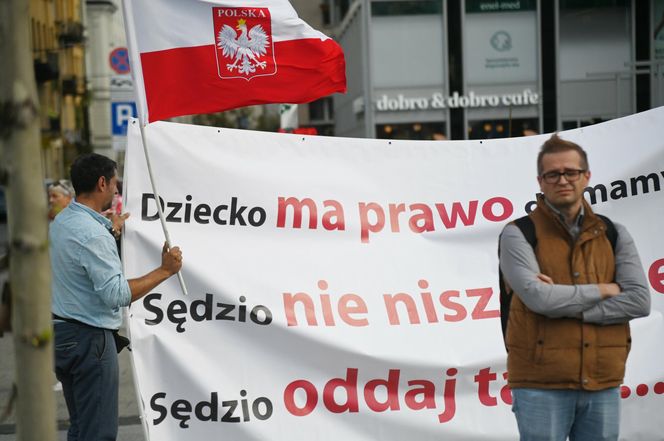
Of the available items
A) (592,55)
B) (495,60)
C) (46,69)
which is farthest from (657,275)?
(46,69)

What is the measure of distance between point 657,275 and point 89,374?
301 cm

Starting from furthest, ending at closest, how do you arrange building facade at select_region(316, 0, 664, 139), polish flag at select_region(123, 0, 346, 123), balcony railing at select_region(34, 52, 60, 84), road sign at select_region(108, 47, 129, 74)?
balcony railing at select_region(34, 52, 60, 84)
building facade at select_region(316, 0, 664, 139)
road sign at select_region(108, 47, 129, 74)
polish flag at select_region(123, 0, 346, 123)

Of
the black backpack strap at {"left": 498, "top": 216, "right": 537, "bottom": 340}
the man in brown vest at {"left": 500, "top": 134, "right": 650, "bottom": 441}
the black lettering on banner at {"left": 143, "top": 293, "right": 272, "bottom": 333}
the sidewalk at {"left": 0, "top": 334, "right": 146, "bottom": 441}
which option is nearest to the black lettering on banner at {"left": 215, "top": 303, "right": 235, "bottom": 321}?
the black lettering on banner at {"left": 143, "top": 293, "right": 272, "bottom": 333}

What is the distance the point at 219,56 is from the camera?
210 inches

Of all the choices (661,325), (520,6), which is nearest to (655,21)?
(520,6)

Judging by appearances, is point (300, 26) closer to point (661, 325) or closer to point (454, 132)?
point (661, 325)

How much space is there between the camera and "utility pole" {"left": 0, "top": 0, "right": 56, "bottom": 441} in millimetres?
2518

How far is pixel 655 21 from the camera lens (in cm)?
2400

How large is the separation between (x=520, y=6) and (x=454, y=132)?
3150mm

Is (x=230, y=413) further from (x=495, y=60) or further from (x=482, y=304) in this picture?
(x=495, y=60)

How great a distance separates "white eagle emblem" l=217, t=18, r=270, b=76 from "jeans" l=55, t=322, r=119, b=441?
145 centimetres

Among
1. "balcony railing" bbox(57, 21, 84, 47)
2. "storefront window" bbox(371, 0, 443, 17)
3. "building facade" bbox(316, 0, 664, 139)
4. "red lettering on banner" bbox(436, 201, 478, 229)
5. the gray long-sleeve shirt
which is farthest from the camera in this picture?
"balcony railing" bbox(57, 21, 84, 47)

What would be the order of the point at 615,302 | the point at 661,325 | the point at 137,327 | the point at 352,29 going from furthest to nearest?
the point at 352,29
the point at 661,325
the point at 137,327
the point at 615,302

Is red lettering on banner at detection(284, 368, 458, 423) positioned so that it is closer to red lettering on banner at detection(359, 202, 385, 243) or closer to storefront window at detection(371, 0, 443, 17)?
red lettering on banner at detection(359, 202, 385, 243)
